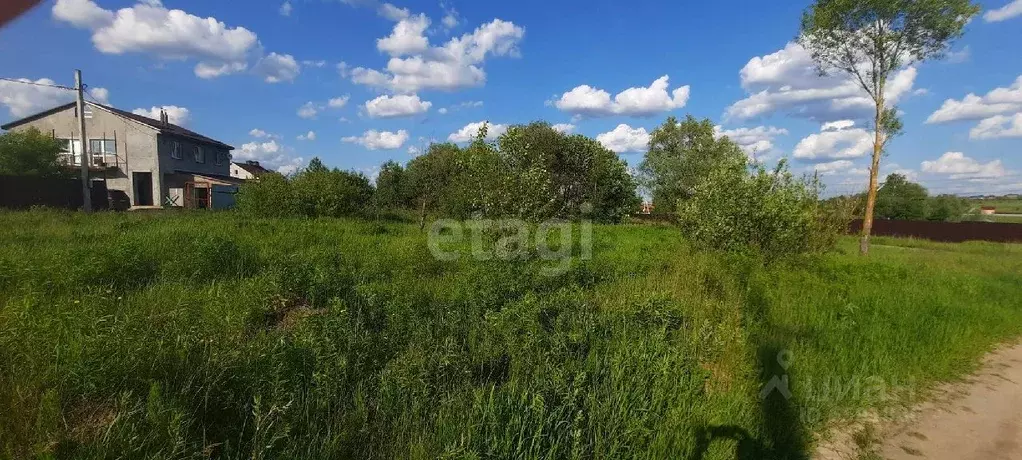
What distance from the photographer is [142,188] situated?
107 feet

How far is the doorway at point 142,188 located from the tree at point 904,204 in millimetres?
58428

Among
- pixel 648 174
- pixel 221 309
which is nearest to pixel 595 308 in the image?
pixel 221 309

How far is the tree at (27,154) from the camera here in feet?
88.4

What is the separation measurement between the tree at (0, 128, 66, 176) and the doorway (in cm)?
402

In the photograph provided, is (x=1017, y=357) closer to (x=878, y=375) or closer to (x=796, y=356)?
(x=878, y=375)

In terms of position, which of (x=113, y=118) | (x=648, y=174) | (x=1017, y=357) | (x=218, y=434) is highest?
(x=113, y=118)

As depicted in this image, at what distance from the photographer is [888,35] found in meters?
16.6

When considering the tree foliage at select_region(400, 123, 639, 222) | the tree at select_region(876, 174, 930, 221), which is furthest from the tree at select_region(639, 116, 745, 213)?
the tree at select_region(876, 174, 930, 221)

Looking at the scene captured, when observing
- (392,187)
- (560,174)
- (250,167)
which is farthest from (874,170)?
(250,167)

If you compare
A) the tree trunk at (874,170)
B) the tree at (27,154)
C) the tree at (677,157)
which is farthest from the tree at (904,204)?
the tree at (27,154)

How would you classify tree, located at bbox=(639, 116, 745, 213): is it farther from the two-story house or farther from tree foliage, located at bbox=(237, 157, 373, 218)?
the two-story house

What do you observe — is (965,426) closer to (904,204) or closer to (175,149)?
(175,149)

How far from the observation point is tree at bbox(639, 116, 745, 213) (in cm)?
3553

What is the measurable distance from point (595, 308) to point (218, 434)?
4243mm
